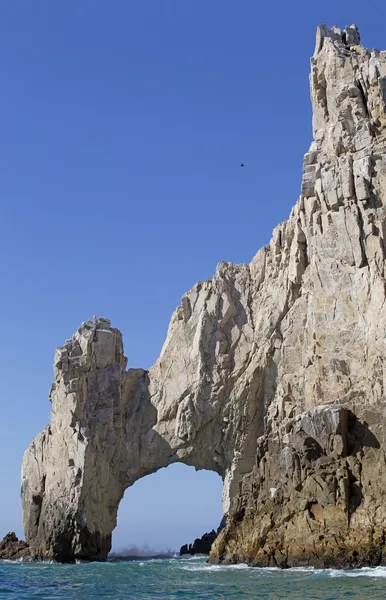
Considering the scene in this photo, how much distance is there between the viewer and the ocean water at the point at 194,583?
24.2 metres

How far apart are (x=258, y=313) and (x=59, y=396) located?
12318 millimetres

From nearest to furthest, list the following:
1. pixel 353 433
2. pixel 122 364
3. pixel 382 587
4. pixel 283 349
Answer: pixel 382 587
pixel 353 433
pixel 283 349
pixel 122 364

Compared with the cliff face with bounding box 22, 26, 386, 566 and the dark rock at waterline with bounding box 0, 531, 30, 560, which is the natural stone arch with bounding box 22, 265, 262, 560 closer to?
the cliff face with bounding box 22, 26, 386, 566

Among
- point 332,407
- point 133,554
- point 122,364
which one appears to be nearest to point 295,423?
point 332,407

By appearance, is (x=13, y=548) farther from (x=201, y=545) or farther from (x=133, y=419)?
(x=201, y=545)

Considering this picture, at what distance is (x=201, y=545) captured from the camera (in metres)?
54.0

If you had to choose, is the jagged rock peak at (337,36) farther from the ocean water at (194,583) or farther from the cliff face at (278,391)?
the ocean water at (194,583)

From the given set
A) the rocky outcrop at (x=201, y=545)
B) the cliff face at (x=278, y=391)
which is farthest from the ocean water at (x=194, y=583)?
the rocky outcrop at (x=201, y=545)

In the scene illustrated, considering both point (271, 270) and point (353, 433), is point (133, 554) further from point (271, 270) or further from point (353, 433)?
point (353, 433)

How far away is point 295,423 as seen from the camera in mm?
35281

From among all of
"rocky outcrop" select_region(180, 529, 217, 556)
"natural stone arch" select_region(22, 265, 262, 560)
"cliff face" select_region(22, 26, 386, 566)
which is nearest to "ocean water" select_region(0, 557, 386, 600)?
→ "cliff face" select_region(22, 26, 386, 566)

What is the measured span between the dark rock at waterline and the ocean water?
726 centimetres

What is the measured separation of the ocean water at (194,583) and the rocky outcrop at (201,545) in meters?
15.8

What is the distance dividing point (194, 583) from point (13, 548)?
2012 cm
